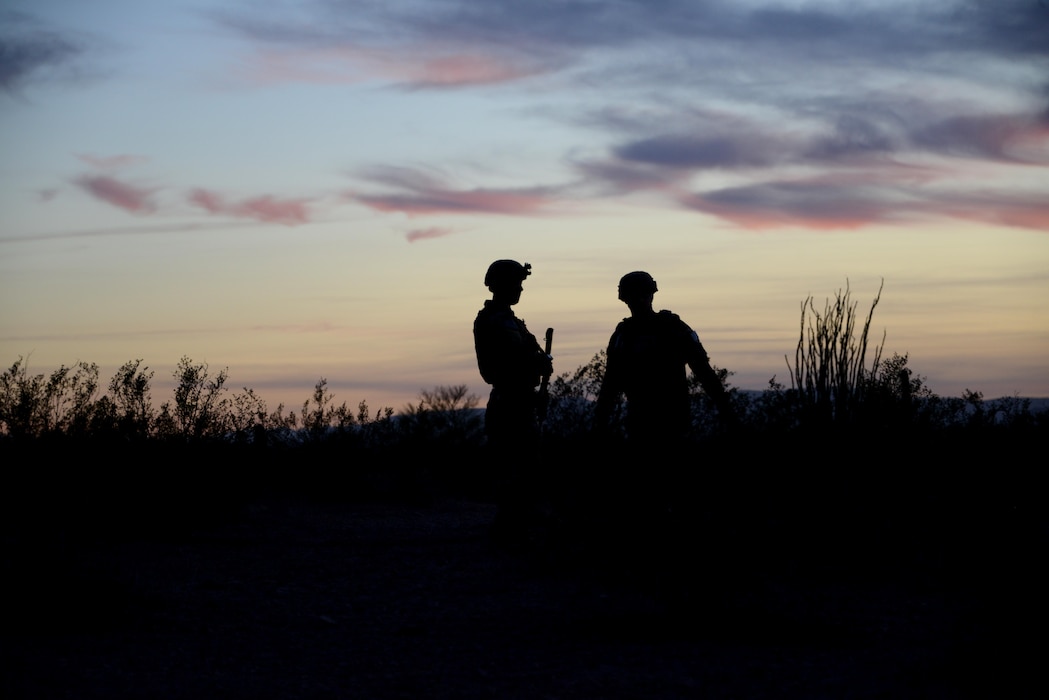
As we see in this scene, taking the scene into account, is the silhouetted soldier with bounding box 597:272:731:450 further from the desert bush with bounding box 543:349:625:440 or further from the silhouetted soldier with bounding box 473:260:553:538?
the desert bush with bounding box 543:349:625:440

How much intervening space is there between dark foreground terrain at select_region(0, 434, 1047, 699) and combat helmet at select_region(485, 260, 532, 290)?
2072 millimetres

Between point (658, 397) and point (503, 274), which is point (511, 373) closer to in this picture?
point (503, 274)

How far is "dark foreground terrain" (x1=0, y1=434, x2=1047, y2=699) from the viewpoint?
18.1ft

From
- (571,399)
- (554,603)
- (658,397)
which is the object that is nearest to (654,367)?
(658,397)

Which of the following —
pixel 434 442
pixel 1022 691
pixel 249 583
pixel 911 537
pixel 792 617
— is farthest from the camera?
pixel 434 442

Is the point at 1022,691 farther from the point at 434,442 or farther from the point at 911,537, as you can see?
the point at 434,442

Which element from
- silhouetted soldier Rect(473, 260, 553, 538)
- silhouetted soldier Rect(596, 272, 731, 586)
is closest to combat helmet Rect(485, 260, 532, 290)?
silhouetted soldier Rect(473, 260, 553, 538)

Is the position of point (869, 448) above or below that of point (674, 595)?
above

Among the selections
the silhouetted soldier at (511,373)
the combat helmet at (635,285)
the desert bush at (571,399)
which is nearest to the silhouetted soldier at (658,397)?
the combat helmet at (635,285)

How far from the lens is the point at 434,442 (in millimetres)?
15766

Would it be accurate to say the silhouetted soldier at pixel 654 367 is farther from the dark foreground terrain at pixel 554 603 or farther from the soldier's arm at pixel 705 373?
the dark foreground terrain at pixel 554 603

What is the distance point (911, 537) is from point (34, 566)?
6.31 meters

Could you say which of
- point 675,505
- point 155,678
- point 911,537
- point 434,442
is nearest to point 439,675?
point 155,678

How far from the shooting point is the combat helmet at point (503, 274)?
9328 mm
